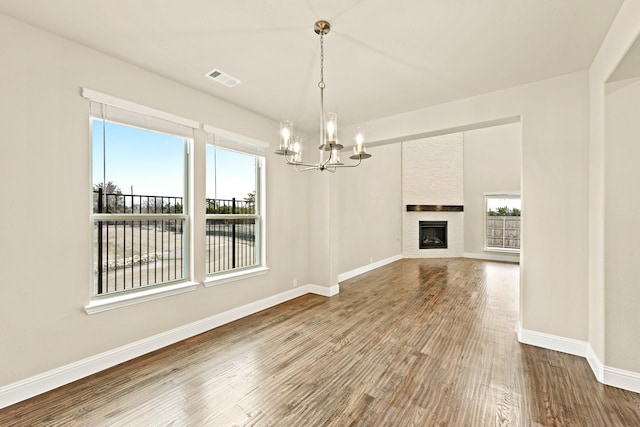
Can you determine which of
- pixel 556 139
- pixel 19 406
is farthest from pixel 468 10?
pixel 19 406

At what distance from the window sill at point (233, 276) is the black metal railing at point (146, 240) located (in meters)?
0.11

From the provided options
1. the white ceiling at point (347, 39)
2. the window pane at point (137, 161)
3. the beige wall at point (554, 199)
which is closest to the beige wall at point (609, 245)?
the beige wall at point (554, 199)

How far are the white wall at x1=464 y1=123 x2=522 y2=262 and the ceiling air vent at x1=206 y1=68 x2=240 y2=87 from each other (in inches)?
300

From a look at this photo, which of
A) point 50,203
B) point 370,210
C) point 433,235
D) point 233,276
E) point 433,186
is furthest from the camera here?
point 433,235

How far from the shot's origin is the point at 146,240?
2932 mm

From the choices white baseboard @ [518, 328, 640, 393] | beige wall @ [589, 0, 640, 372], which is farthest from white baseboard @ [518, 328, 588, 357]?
beige wall @ [589, 0, 640, 372]

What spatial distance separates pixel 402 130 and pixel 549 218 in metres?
2.02

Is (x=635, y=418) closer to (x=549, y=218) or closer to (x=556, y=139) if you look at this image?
(x=549, y=218)

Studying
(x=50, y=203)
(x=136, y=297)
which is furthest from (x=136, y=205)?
(x=136, y=297)

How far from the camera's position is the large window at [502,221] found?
797cm

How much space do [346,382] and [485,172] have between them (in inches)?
319

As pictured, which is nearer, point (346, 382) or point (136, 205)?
point (346, 382)

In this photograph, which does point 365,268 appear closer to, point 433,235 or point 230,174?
point 433,235

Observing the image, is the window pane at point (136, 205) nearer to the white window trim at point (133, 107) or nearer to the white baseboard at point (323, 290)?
the white window trim at point (133, 107)
